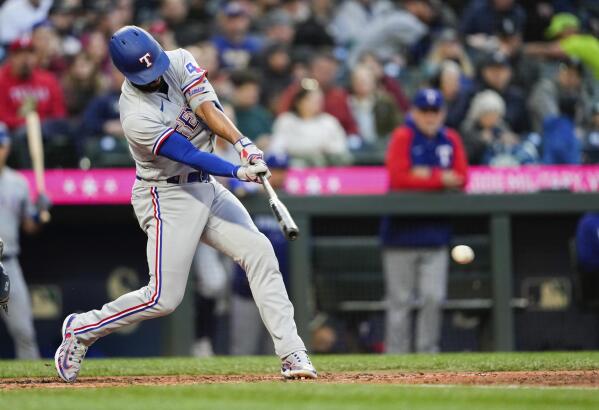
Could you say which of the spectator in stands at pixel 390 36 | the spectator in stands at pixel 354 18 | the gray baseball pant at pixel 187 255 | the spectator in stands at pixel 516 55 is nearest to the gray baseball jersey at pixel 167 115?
the gray baseball pant at pixel 187 255

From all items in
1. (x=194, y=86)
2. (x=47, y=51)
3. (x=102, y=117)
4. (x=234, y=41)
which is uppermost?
(x=234, y=41)

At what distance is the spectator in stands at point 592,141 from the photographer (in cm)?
1045

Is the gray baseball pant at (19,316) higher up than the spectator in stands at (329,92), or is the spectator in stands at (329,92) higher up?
the spectator in stands at (329,92)

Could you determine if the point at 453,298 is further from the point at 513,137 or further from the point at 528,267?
the point at 513,137

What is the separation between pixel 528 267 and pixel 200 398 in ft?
17.9

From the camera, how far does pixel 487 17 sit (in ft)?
43.7

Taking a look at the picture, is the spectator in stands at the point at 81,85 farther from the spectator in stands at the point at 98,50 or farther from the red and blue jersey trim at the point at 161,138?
the red and blue jersey trim at the point at 161,138

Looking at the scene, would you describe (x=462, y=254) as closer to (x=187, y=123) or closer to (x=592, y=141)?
(x=592, y=141)

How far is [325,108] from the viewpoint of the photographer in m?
11.4

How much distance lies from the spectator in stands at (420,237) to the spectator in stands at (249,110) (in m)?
1.83

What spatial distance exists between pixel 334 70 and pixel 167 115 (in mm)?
6498

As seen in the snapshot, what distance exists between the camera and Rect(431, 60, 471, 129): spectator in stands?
11156mm

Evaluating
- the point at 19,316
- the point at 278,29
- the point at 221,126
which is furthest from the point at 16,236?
the point at 278,29

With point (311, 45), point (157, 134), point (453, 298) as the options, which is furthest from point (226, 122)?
point (311, 45)
